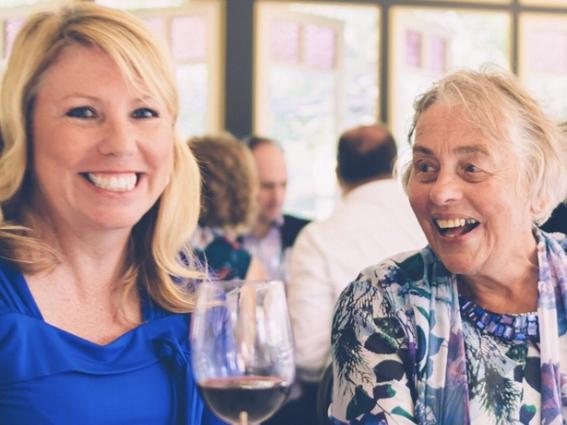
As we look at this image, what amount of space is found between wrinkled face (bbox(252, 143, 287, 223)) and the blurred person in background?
76 cm

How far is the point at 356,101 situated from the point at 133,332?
5637mm

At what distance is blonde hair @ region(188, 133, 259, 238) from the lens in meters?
3.88

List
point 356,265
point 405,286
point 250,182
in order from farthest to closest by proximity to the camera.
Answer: point 250,182, point 356,265, point 405,286

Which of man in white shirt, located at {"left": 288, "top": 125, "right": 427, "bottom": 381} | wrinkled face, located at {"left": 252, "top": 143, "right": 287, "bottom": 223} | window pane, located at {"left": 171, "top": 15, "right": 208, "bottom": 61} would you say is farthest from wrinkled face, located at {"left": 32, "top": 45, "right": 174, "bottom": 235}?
window pane, located at {"left": 171, "top": 15, "right": 208, "bottom": 61}

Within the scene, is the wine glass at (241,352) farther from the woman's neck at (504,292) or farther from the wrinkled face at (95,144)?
the woman's neck at (504,292)

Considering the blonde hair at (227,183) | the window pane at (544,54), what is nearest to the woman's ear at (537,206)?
the blonde hair at (227,183)

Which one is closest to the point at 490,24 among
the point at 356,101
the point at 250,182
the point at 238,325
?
the point at 356,101

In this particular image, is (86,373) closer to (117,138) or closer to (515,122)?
(117,138)

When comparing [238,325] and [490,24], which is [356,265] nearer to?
[238,325]

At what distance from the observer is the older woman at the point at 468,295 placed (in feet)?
5.90

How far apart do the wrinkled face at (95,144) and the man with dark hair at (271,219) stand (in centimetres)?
274

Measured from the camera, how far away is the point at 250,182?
13.2ft

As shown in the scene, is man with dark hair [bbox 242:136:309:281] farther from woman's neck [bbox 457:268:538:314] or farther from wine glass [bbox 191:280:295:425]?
wine glass [bbox 191:280:295:425]

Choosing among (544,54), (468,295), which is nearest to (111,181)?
(468,295)
